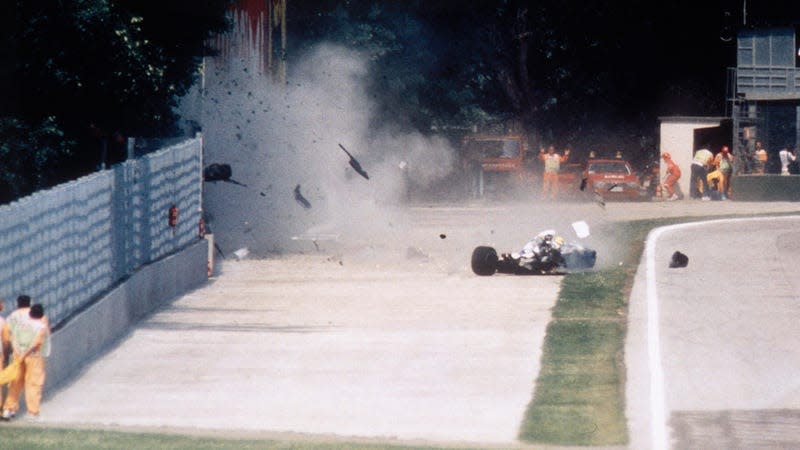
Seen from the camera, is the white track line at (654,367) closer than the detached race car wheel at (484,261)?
Yes

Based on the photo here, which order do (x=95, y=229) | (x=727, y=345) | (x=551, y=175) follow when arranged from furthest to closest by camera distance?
(x=551, y=175)
(x=95, y=229)
(x=727, y=345)

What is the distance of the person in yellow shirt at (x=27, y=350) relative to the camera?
1311 cm

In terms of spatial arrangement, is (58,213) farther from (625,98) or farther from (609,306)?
(625,98)

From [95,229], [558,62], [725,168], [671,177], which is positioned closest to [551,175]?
[671,177]

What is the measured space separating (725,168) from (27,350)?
131 ft

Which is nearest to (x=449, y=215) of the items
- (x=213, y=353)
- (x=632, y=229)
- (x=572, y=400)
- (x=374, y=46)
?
(x=632, y=229)

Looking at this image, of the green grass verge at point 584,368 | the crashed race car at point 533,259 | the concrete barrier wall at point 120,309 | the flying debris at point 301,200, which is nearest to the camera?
the green grass verge at point 584,368

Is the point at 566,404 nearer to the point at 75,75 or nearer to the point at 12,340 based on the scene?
the point at 12,340

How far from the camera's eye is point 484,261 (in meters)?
26.3

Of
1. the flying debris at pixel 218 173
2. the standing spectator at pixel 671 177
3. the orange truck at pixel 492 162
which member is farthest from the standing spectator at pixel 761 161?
the flying debris at pixel 218 173

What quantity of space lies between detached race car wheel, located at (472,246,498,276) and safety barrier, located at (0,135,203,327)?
485 centimetres

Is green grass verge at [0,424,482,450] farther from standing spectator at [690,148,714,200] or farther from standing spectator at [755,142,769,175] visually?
standing spectator at [755,142,769,175]

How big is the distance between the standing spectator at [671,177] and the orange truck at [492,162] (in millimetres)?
5905

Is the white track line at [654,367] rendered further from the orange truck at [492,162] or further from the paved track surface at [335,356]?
the orange truck at [492,162]
